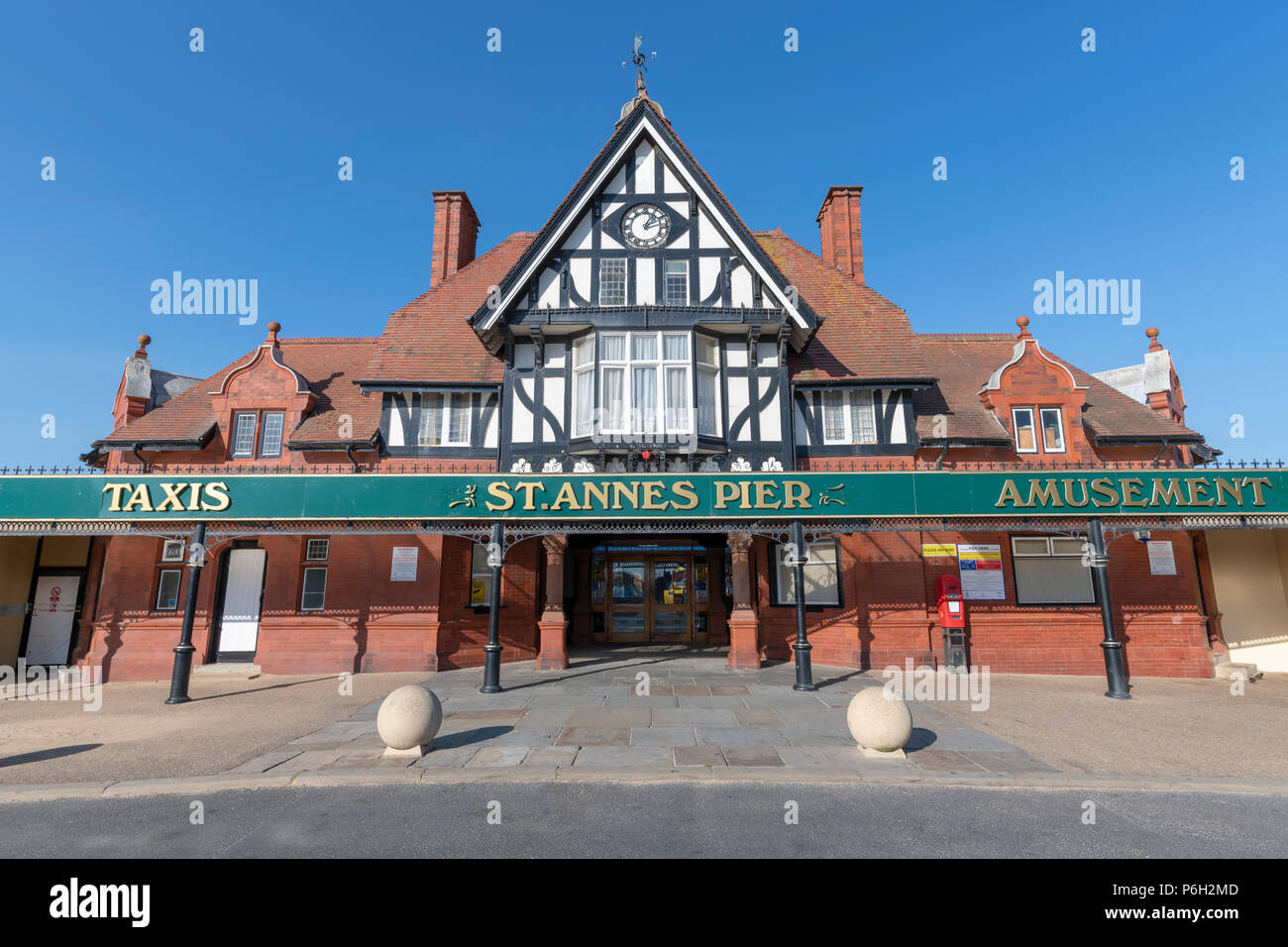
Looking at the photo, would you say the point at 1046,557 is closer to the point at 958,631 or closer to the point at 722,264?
the point at 958,631

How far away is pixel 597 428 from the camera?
14.1m

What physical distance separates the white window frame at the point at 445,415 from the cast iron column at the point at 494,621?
407 centimetres

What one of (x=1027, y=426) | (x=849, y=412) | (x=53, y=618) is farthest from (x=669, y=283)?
(x=53, y=618)

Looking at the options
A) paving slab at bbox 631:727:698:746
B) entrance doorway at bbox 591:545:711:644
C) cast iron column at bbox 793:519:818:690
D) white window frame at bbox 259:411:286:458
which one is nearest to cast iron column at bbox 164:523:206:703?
white window frame at bbox 259:411:286:458

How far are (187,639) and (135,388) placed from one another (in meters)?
10.0

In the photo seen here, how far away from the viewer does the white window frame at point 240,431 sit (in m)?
15.9

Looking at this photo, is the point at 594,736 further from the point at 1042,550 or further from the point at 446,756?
the point at 1042,550

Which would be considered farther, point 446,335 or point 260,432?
point 446,335

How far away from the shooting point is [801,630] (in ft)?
39.8

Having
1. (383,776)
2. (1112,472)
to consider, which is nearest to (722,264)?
(1112,472)

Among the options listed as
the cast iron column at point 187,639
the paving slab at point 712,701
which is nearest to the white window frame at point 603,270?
the paving slab at point 712,701

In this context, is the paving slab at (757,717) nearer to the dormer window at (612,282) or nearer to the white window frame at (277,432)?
the dormer window at (612,282)

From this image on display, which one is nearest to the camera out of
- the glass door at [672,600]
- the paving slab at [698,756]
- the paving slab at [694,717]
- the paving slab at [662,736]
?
the paving slab at [698,756]
